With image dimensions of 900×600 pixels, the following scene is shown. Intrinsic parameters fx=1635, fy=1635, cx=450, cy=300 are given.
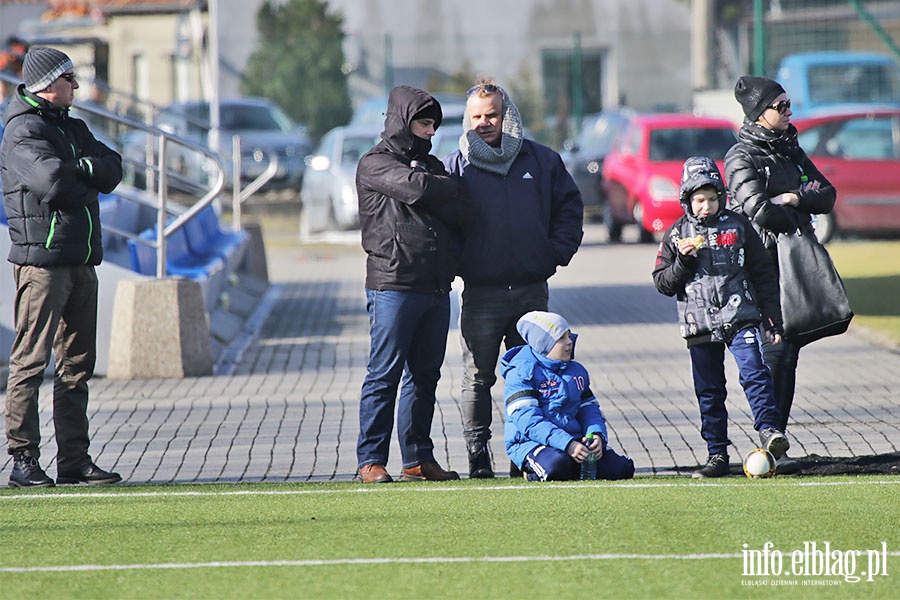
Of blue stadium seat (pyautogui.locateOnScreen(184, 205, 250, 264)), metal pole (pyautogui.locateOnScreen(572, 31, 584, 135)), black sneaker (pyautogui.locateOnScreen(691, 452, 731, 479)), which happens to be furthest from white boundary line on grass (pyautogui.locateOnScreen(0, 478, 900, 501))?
metal pole (pyautogui.locateOnScreen(572, 31, 584, 135))

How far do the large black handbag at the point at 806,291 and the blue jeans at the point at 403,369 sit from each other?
5.23 ft

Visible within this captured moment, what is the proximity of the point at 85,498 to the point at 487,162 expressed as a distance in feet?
7.68

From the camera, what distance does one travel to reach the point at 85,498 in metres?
7.11

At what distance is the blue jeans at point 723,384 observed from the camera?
7387 millimetres

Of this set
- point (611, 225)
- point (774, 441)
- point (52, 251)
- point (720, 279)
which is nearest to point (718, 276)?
point (720, 279)

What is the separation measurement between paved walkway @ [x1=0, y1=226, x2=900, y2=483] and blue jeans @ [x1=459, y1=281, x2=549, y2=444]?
0.50 meters

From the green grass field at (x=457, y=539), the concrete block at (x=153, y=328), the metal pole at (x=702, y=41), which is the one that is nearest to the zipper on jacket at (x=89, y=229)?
the green grass field at (x=457, y=539)

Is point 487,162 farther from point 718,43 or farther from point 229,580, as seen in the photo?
point 718,43

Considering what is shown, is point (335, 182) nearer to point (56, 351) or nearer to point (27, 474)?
point (56, 351)

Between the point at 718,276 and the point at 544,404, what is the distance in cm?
99

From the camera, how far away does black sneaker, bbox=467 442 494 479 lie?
7.64 m

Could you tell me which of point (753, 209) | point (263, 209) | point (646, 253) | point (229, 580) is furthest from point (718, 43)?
point (229, 580)

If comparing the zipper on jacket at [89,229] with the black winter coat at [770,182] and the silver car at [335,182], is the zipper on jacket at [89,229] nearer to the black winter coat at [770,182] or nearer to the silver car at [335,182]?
the black winter coat at [770,182]

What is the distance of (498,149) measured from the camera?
7.50 metres
